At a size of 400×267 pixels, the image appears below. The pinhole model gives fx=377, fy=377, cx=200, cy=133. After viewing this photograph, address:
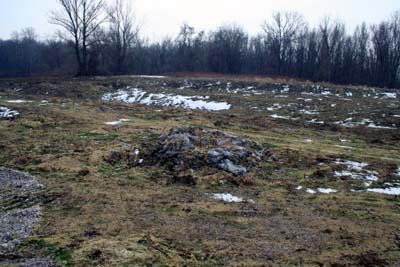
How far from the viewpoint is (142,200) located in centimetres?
927

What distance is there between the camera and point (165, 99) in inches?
1054

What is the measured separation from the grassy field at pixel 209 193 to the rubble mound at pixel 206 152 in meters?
0.38

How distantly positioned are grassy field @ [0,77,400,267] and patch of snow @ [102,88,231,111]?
4.13 meters

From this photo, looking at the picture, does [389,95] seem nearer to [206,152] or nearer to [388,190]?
[388,190]

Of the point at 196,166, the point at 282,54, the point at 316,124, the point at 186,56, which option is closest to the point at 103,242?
the point at 196,166

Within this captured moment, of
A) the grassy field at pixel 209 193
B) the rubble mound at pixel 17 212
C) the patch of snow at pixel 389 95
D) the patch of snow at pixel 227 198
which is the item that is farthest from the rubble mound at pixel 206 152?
the patch of snow at pixel 389 95

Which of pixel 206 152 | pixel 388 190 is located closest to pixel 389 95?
pixel 388 190

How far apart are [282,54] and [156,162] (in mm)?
50119

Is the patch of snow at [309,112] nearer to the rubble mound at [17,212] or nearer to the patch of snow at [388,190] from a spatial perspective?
the patch of snow at [388,190]

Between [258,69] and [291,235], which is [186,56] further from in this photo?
[291,235]

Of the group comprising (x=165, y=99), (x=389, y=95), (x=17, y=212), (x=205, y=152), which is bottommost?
(x=17, y=212)

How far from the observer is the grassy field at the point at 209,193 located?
6.73 metres

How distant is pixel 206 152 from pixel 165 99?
50.6 ft

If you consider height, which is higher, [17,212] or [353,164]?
[353,164]
